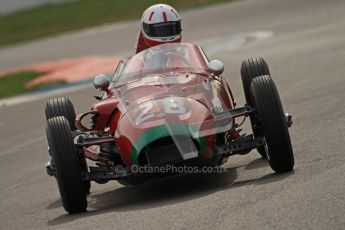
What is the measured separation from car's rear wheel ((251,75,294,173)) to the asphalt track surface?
0.42ft

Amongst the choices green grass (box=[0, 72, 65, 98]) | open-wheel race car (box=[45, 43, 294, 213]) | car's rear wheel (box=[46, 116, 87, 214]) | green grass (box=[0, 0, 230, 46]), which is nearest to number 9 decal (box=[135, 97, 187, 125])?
open-wheel race car (box=[45, 43, 294, 213])

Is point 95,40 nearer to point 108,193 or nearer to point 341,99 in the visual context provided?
point 341,99

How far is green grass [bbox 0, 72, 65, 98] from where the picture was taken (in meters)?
20.9

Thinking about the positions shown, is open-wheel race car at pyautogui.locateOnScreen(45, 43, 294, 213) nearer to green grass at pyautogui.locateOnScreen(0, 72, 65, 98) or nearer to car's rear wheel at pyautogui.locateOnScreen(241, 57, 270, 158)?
car's rear wheel at pyautogui.locateOnScreen(241, 57, 270, 158)

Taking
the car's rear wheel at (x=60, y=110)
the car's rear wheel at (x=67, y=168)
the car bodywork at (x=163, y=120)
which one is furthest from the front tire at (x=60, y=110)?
the car's rear wheel at (x=67, y=168)

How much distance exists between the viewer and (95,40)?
29.6 meters

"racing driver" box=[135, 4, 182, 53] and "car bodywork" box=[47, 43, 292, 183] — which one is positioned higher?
"racing driver" box=[135, 4, 182, 53]

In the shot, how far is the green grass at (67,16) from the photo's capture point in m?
A: 34.0

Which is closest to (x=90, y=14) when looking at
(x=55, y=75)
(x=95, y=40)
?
(x=95, y=40)

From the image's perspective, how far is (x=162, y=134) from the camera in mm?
8266

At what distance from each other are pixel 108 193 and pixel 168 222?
3003mm

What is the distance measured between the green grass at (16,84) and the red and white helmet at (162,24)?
32.1 ft

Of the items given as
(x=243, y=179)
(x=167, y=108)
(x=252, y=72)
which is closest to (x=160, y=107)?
(x=167, y=108)

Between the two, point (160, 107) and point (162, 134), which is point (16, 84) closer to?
point (160, 107)
